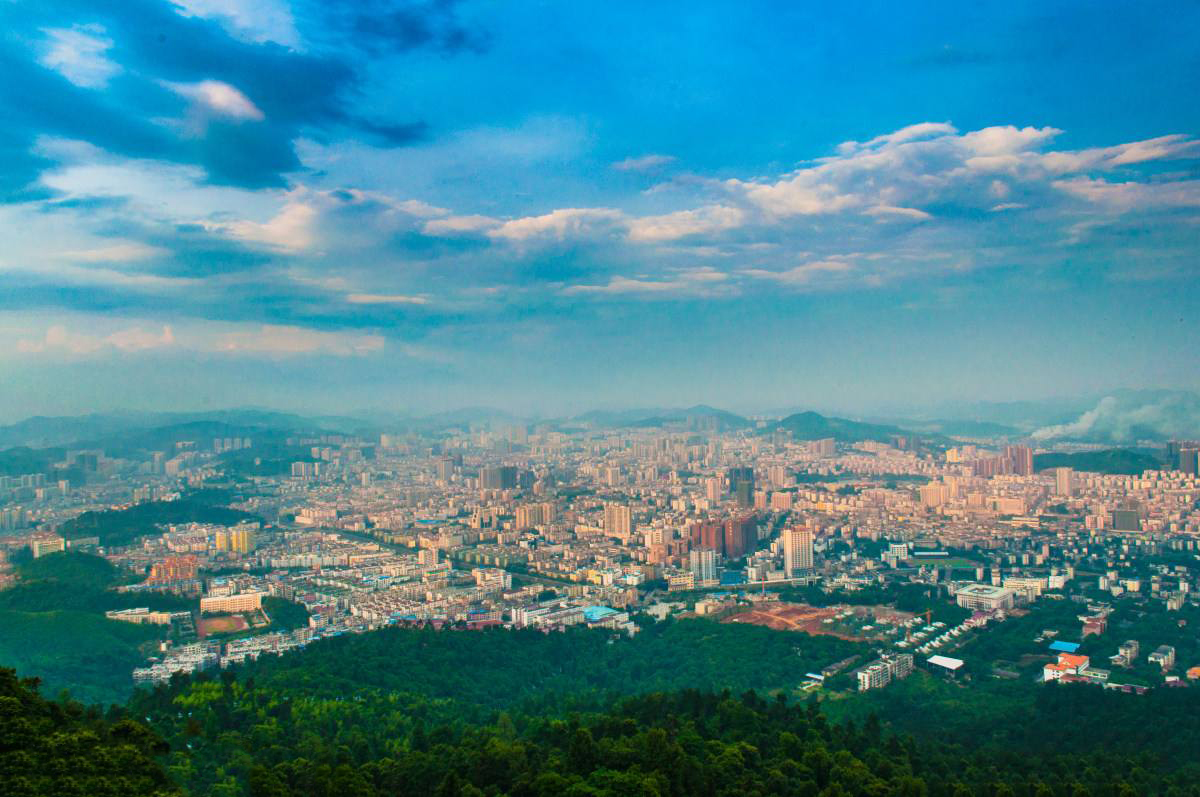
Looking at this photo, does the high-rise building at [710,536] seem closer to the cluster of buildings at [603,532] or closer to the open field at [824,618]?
the cluster of buildings at [603,532]

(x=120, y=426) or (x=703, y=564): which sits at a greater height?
(x=120, y=426)

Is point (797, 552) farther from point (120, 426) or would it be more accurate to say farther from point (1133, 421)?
point (120, 426)

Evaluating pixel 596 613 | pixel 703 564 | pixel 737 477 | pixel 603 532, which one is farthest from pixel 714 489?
pixel 596 613

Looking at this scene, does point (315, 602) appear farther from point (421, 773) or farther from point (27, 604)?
point (421, 773)

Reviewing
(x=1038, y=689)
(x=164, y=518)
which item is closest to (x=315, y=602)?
(x=164, y=518)

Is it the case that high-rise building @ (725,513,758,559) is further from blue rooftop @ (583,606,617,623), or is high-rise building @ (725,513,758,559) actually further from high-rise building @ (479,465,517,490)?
high-rise building @ (479,465,517,490)

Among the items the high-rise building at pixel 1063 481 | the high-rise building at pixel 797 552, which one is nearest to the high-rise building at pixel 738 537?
the high-rise building at pixel 797 552
